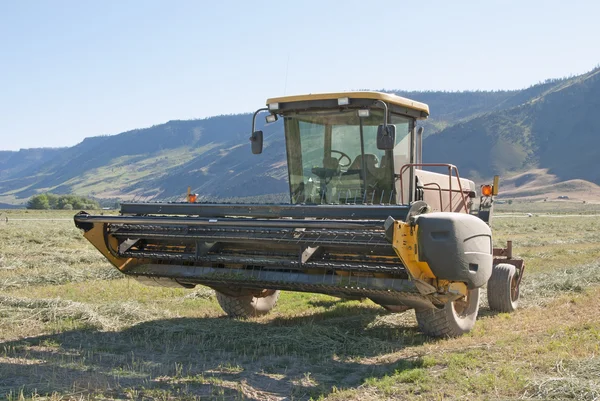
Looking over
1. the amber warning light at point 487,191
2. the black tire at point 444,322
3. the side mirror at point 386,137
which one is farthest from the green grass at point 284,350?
the side mirror at point 386,137

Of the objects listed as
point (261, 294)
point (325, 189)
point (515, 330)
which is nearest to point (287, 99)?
point (325, 189)

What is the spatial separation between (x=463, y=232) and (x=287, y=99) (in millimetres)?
3278

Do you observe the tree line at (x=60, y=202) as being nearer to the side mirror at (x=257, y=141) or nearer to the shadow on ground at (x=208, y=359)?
the side mirror at (x=257, y=141)

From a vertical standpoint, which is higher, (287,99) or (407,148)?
(287,99)

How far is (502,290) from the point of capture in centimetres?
983

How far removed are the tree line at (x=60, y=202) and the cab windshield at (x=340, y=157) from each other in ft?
213

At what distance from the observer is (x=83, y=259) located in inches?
654

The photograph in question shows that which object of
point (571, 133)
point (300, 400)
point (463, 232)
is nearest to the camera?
point (300, 400)

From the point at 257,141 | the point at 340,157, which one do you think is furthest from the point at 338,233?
the point at 257,141

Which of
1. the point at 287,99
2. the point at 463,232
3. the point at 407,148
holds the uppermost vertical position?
the point at 287,99

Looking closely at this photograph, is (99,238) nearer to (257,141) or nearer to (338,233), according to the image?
(257,141)

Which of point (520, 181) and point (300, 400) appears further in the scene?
point (520, 181)

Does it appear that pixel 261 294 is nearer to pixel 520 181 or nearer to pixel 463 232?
pixel 463 232

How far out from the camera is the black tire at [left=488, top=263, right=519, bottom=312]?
9.84m
